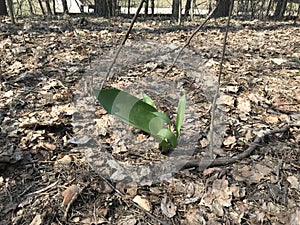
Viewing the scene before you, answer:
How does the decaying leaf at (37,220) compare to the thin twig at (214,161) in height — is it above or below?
below

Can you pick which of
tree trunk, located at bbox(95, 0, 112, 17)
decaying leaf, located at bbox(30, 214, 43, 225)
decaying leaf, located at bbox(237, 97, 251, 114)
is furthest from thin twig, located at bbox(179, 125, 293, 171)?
tree trunk, located at bbox(95, 0, 112, 17)

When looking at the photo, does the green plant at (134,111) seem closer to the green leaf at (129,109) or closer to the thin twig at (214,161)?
the green leaf at (129,109)

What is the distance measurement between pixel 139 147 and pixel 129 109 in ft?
0.74

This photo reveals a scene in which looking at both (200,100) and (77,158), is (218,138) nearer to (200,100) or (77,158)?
(200,100)

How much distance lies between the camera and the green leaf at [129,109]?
1065mm

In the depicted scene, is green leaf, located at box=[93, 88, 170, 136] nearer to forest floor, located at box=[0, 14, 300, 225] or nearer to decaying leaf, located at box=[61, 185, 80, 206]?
forest floor, located at box=[0, 14, 300, 225]

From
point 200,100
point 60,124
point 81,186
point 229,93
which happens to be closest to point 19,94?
point 60,124

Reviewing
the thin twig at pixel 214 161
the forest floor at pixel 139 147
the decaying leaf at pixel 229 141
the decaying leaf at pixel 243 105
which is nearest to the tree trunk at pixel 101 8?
the forest floor at pixel 139 147

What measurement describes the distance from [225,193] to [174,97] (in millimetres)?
766

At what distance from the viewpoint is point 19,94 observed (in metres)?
1.65

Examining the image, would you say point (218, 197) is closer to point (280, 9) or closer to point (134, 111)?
point (134, 111)

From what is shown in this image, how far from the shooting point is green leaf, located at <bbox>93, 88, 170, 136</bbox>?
1065 mm

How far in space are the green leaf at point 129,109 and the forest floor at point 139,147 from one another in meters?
0.16

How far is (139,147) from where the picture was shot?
124 centimetres
